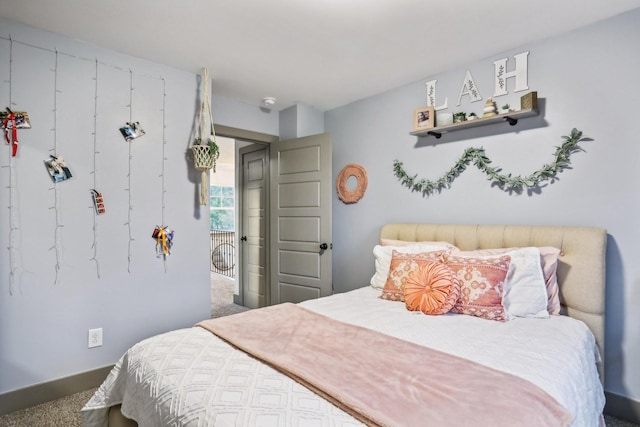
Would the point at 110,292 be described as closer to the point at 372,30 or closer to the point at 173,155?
the point at 173,155

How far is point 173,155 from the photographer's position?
284 centimetres

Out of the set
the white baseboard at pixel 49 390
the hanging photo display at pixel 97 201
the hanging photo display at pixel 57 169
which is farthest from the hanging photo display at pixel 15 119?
the white baseboard at pixel 49 390

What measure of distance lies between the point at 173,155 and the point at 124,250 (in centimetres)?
85

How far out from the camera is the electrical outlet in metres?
2.43

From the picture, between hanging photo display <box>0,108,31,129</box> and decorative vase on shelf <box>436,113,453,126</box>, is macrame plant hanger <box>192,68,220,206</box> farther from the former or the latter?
decorative vase on shelf <box>436,113,453,126</box>

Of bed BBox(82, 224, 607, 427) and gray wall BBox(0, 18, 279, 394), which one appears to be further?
gray wall BBox(0, 18, 279, 394)

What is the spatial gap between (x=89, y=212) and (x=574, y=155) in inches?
132

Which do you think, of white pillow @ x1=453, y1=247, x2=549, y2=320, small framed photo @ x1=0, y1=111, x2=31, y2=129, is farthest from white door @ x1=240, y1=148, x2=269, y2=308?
white pillow @ x1=453, y1=247, x2=549, y2=320

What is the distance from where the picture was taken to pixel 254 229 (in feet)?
14.7

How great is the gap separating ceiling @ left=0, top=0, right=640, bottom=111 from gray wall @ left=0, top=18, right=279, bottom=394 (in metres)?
0.23

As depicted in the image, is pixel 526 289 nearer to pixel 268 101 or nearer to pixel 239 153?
pixel 268 101

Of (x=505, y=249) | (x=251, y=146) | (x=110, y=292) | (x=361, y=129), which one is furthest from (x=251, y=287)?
(x=505, y=249)

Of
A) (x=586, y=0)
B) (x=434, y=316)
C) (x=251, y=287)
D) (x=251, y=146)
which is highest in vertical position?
(x=586, y=0)

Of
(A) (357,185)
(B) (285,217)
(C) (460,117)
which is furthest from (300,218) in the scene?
(C) (460,117)
